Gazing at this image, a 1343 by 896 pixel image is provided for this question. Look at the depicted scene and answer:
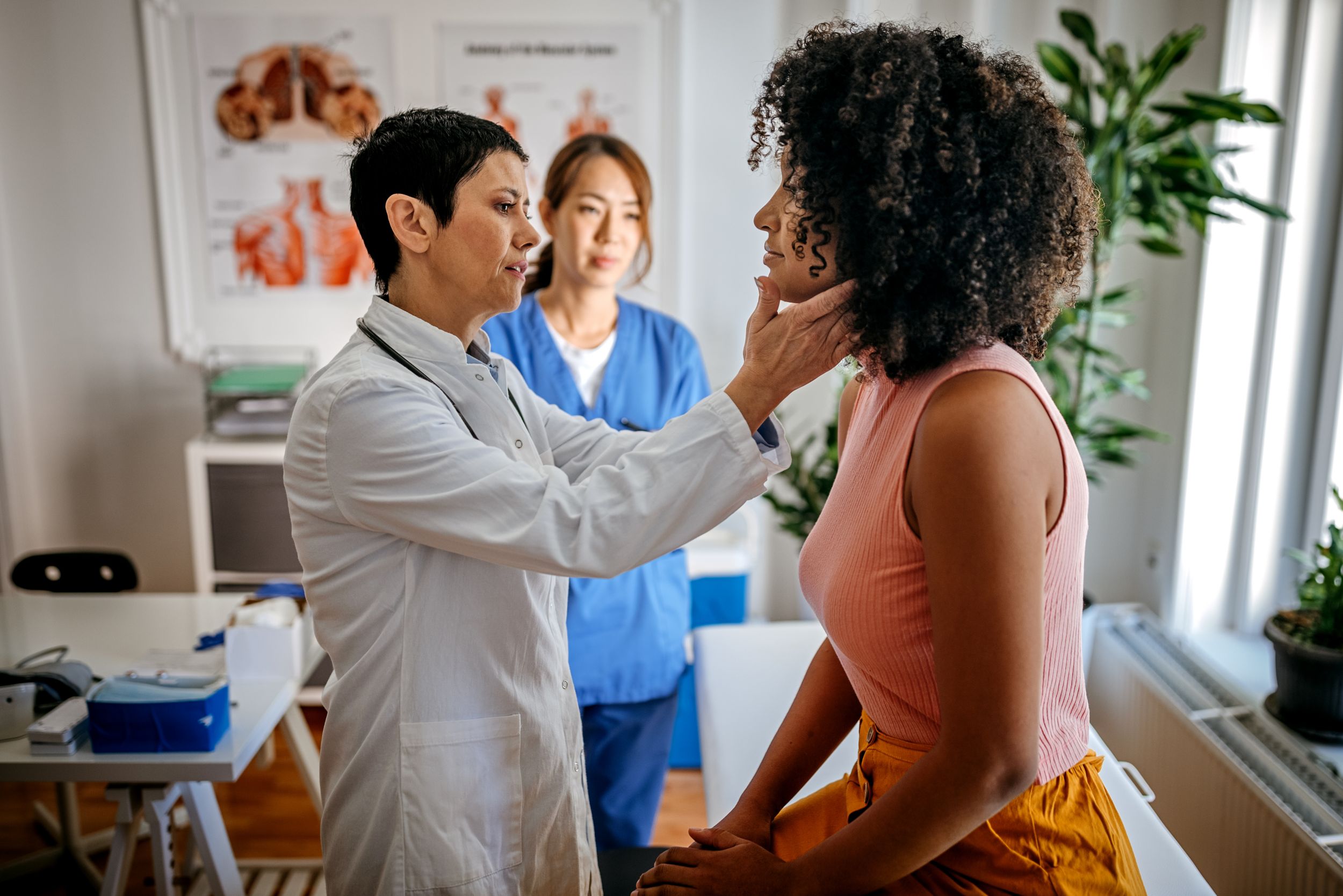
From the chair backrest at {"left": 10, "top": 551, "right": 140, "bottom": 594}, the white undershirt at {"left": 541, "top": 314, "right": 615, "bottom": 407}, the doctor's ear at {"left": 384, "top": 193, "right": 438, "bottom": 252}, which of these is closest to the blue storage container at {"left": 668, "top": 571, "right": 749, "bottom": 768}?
the white undershirt at {"left": 541, "top": 314, "right": 615, "bottom": 407}

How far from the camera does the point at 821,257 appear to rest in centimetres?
103

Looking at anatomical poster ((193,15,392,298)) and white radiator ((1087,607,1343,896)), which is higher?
anatomical poster ((193,15,392,298))

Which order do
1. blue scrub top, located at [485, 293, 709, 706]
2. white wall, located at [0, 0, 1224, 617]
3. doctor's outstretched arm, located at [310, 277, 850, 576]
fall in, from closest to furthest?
doctor's outstretched arm, located at [310, 277, 850, 576], blue scrub top, located at [485, 293, 709, 706], white wall, located at [0, 0, 1224, 617]

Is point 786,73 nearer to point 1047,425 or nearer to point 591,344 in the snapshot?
point 1047,425

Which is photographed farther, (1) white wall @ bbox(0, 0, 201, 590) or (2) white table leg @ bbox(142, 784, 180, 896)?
(1) white wall @ bbox(0, 0, 201, 590)

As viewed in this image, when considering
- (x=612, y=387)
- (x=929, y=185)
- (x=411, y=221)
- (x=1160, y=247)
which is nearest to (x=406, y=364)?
(x=411, y=221)

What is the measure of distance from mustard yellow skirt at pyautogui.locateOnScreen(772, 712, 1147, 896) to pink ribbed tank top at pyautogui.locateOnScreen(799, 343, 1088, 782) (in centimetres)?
2

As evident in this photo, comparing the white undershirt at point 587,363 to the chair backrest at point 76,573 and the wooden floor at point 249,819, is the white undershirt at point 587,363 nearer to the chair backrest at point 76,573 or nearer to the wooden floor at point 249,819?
the wooden floor at point 249,819

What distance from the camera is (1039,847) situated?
982 millimetres

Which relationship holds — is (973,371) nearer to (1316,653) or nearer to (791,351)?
(791,351)

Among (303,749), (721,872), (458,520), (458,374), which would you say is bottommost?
(303,749)

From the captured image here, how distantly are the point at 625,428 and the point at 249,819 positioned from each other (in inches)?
61.1

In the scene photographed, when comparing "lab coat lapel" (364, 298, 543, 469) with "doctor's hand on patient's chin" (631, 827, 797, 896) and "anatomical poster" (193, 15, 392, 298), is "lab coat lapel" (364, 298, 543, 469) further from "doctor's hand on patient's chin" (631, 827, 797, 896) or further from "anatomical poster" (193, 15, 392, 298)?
"anatomical poster" (193, 15, 392, 298)

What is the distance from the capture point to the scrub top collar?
1142 mm
